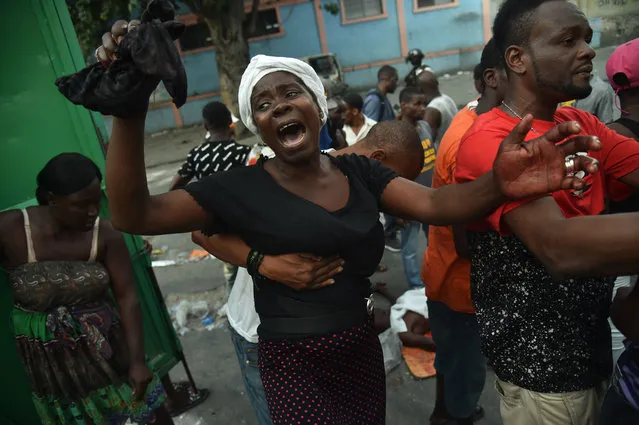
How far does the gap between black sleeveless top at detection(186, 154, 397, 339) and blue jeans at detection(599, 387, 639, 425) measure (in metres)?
0.81

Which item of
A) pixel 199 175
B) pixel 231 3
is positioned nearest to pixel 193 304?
pixel 199 175

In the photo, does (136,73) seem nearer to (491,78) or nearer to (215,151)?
(491,78)

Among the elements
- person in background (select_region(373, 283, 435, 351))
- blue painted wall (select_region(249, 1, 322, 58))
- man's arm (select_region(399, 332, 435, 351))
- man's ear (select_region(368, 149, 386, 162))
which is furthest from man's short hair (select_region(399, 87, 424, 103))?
blue painted wall (select_region(249, 1, 322, 58))

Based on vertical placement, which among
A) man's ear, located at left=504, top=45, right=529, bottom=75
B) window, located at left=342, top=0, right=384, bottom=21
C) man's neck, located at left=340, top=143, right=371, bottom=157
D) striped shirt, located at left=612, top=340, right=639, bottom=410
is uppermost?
window, located at left=342, top=0, right=384, bottom=21

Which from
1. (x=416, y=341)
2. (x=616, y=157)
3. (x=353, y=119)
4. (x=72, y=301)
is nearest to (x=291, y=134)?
(x=616, y=157)

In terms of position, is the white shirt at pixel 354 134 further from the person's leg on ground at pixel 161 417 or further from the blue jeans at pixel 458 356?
the person's leg on ground at pixel 161 417

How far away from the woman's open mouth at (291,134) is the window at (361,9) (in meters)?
17.4

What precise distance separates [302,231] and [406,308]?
8.55 feet

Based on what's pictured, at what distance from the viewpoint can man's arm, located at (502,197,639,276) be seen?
1.11 metres

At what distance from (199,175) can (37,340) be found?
5.29 ft

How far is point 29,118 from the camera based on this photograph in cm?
285

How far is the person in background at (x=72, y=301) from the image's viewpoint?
7.25ft

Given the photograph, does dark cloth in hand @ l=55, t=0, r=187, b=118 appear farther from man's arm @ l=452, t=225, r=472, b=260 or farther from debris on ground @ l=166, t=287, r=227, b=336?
debris on ground @ l=166, t=287, r=227, b=336

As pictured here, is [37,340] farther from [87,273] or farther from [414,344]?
[414,344]
